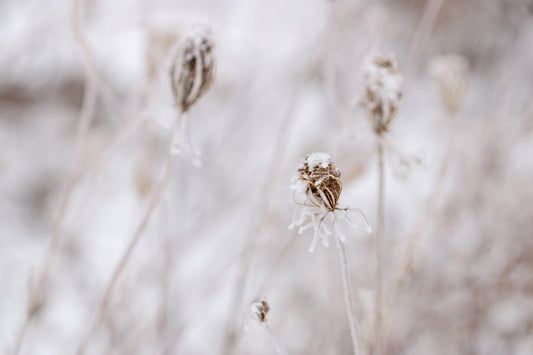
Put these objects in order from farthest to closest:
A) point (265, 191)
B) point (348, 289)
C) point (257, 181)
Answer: point (257, 181)
point (265, 191)
point (348, 289)

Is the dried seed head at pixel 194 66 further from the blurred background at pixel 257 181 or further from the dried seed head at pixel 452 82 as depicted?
the dried seed head at pixel 452 82

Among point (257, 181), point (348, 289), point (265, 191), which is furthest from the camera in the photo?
point (257, 181)

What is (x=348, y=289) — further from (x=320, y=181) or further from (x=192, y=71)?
(x=192, y=71)

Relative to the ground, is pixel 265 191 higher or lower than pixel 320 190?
higher

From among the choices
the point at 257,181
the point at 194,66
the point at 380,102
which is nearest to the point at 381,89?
the point at 380,102

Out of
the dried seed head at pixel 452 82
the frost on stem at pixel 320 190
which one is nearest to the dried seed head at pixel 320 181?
the frost on stem at pixel 320 190

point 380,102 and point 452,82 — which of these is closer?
point 380,102
